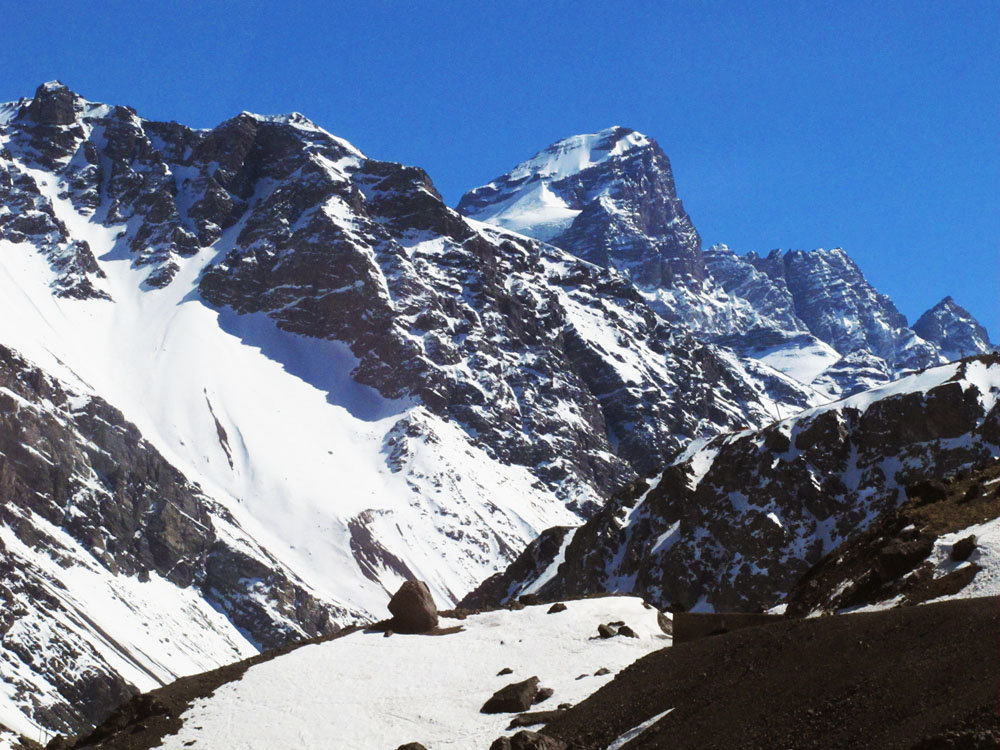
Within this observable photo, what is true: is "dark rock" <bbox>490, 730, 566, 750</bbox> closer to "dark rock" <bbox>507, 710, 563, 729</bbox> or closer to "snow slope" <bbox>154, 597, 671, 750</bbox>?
"dark rock" <bbox>507, 710, 563, 729</bbox>

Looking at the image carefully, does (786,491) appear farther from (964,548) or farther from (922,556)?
(964,548)

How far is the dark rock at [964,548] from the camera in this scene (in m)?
34.9

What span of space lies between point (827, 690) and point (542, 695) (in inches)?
606

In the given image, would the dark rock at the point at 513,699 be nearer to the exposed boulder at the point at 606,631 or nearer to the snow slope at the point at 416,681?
the snow slope at the point at 416,681

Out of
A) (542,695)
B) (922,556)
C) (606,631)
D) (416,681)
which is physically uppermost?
(922,556)

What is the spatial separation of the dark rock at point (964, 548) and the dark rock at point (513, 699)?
15.0 m

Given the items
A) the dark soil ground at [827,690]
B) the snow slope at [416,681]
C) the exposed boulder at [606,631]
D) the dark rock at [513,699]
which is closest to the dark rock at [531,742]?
the dark soil ground at [827,690]

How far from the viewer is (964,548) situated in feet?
115

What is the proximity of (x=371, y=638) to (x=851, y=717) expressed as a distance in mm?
33082

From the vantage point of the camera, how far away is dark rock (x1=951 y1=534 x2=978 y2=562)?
3488cm

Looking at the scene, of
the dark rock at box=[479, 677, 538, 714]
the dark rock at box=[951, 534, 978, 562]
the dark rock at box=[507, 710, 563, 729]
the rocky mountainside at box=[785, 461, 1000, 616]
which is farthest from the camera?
the dark rock at box=[479, 677, 538, 714]

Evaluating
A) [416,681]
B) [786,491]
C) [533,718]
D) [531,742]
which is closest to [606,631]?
[416,681]

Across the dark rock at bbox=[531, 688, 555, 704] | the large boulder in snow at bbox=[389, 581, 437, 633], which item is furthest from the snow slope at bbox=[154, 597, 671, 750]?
the large boulder in snow at bbox=[389, 581, 437, 633]

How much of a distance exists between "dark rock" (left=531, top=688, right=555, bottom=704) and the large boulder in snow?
1481 centimetres
